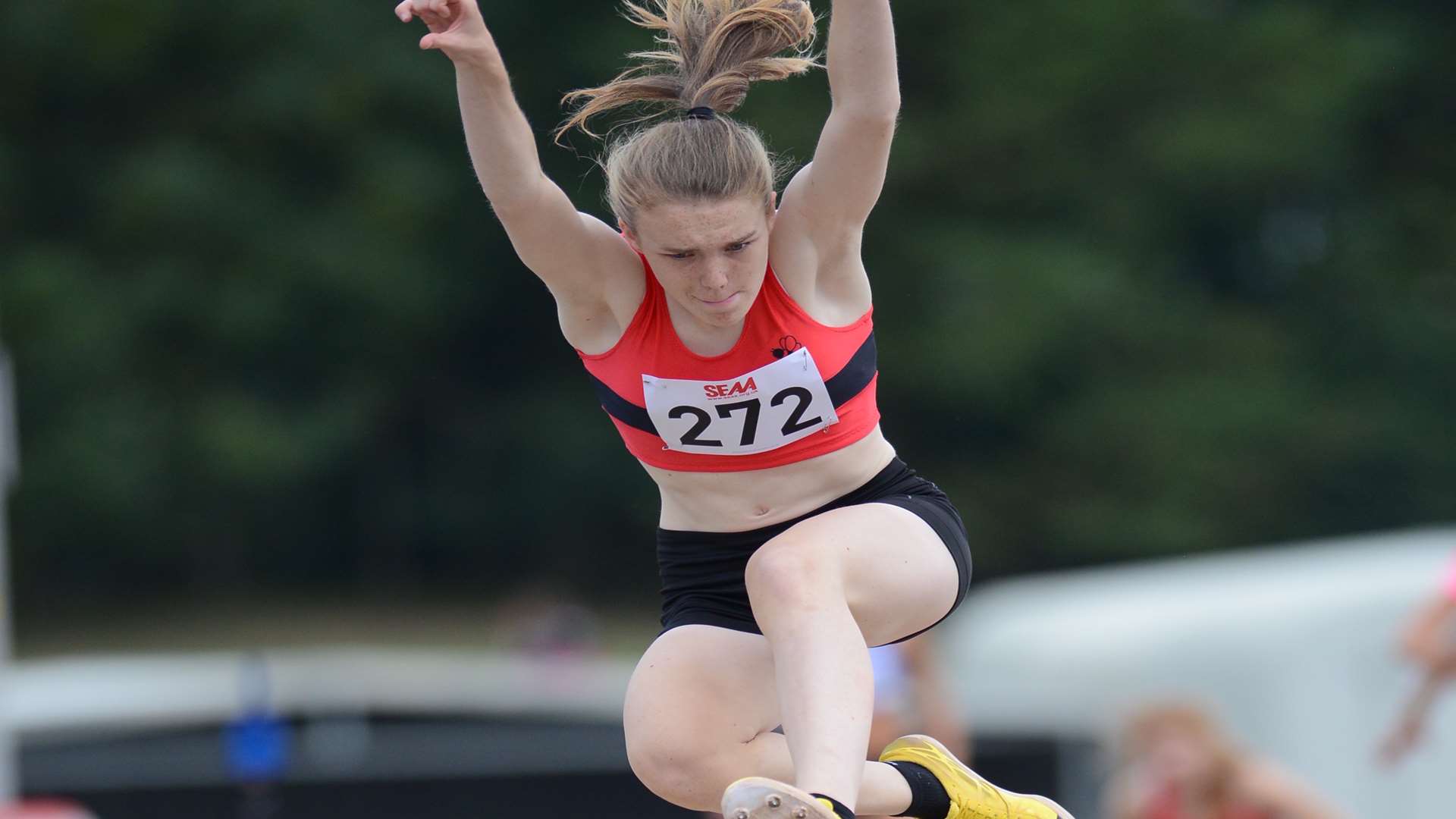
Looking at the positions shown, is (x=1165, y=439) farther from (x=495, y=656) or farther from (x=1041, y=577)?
(x=495, y=656)

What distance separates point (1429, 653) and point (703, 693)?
334 cm

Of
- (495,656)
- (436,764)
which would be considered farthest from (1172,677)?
(495,656)

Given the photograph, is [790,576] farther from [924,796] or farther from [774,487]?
[924,796]

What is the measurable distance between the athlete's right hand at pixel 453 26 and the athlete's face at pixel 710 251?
1.37 feet

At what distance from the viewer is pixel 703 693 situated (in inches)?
141

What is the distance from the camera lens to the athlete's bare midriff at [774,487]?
365 cm

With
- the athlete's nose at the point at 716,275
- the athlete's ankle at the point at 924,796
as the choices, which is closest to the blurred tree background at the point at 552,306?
the athlete's ankle at the point at 924,796

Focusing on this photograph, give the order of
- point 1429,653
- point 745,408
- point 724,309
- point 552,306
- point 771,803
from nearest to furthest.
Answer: point 771,803, point 724,309, point 745,408, point 1429,653, point 552,306

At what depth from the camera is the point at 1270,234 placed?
2589cm

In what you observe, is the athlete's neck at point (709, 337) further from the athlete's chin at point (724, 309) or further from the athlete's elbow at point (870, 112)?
the athlete's elbow at point (870, 112)

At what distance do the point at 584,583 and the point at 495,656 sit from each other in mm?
4027

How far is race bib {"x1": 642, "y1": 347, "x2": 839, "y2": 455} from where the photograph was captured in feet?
11.4

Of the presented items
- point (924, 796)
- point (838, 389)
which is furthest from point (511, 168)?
point (924, 796)

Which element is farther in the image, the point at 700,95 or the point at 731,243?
the point at 700,95
